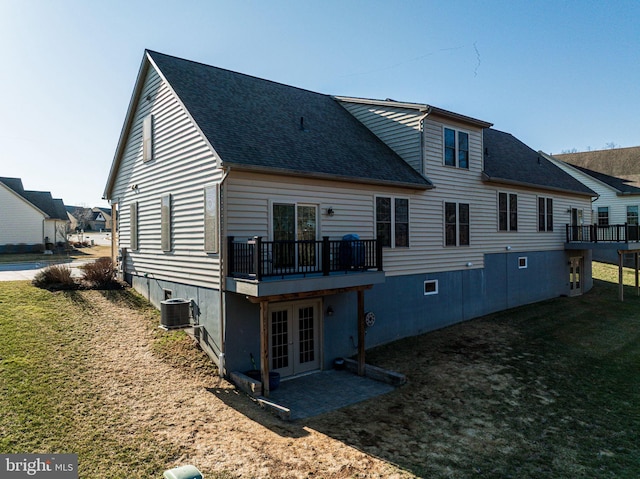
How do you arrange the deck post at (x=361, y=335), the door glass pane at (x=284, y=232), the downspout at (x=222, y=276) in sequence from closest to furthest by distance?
the downspout at (x=222, y=276) → the door glass pane at (x=284, y=232) → the deck post at (x=361, y=335)

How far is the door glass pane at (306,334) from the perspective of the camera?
428 inches

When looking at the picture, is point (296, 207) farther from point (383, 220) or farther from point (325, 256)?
point (383, 220)

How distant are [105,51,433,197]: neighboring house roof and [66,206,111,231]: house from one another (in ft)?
179

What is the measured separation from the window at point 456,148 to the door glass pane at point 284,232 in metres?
7.07

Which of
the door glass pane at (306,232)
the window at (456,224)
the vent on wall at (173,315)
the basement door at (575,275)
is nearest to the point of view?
the vent on wall at (173,315)

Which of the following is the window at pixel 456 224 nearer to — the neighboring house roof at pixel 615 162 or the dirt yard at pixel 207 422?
the dirt yard at pixel 207 422

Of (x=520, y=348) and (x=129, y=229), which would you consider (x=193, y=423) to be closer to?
(x=129, y=229)

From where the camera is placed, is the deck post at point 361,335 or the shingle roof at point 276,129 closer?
the shingle roof at point 276,129

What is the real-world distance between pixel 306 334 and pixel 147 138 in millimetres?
8087

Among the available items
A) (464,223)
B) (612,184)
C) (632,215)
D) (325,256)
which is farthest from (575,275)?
(325,256)

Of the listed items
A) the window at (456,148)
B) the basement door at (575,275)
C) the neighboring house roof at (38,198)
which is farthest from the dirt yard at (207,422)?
the neighboring house roof at (38,198)

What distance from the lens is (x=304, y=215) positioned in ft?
35.4

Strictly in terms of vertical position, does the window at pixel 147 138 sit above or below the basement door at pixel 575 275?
above

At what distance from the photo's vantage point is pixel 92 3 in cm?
1031
